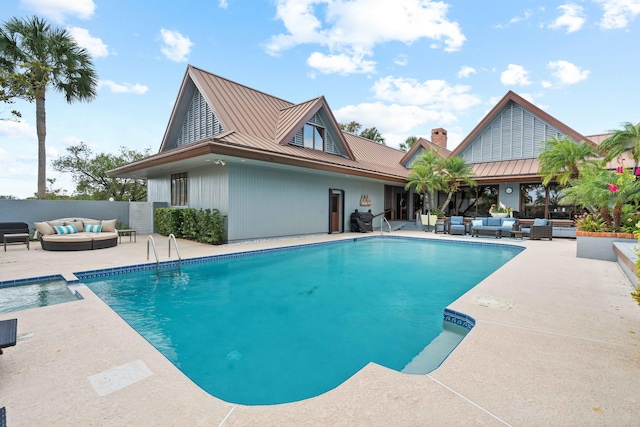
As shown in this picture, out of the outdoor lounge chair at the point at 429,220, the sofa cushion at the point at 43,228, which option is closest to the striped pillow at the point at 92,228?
the sofa cushion at the point at 43,228

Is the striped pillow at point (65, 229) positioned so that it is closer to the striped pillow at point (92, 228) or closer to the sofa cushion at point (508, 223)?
the striped pillow at point (92, 228)

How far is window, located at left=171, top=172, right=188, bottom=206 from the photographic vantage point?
1403 centimetres

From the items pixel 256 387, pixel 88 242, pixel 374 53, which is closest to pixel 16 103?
Result: pixel 88 242

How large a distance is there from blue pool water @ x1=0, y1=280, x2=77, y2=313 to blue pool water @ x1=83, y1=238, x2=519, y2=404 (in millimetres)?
539

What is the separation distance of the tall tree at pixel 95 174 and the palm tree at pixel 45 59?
29.4ft

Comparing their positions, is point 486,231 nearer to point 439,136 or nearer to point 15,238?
point 439,136

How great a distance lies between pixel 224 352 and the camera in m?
3.59

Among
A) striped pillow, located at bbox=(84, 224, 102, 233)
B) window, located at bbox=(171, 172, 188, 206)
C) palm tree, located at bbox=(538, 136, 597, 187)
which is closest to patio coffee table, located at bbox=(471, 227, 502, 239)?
palm tree, located at bbox=(538, 136, 597, 187)

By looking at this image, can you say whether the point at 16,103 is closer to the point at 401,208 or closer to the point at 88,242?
the point at 88,242

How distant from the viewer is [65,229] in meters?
10.0

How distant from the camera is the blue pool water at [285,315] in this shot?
3.17m

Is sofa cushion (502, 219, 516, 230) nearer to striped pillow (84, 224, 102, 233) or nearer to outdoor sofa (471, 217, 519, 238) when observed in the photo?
outdoor sofa (471, 217, 519, 238)

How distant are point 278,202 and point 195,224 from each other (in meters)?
3.30

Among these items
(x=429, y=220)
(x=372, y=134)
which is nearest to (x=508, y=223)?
(x=429, y=220)
